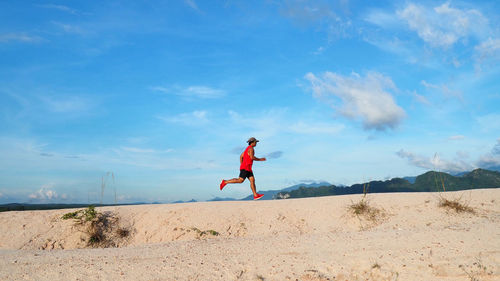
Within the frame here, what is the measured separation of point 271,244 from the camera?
6.67 m

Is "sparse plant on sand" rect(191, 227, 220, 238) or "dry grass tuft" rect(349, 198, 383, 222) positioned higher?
"dry grass tuft" rect(349, 198, 383, 222)

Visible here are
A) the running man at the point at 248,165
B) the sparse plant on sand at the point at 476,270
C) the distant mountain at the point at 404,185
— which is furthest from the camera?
the distant mountain at the point at 404,185

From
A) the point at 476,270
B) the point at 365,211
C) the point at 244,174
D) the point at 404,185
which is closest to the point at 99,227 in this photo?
the point at 244,174

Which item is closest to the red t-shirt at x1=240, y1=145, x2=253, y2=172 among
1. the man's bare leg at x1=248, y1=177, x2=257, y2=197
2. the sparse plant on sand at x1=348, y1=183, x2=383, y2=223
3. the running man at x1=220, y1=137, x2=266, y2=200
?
the running man at x1=220, y1=137, x2=266, y2=200

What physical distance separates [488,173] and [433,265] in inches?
1412

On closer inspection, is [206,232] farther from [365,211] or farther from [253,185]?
[365,211]

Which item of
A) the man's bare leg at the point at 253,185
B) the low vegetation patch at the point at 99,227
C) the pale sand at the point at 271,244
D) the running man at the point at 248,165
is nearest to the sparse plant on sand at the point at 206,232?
the pale sand at the point at 271,244

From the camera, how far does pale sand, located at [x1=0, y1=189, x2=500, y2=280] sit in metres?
5.27

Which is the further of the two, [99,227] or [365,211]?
[365,211]

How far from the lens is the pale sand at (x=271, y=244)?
5.27m

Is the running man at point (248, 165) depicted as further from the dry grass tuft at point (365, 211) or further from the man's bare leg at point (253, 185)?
the dry grass tuft at point (365, 211)

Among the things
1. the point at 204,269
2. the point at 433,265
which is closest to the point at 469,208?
the point at 433,265

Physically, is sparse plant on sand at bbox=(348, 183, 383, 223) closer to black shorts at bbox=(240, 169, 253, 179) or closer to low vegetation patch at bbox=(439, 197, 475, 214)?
low vegetation patch at bbox=(439, 197, 475, 214)

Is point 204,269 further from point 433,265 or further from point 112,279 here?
point 433,265
